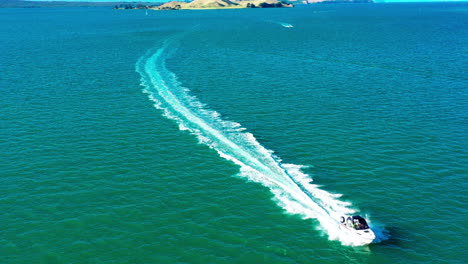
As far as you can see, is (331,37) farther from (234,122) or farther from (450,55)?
(234,122)

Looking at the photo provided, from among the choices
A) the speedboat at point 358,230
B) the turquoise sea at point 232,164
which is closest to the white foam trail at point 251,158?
the turquoise sea at point 232,164

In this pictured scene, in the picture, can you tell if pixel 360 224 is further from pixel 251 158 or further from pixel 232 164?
pixel 232 164

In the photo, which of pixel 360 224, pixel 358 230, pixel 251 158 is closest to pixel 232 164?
pixel 251 158

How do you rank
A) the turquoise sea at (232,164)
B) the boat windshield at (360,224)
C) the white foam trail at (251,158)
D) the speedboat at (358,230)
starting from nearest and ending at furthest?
the speedboat at (358,230) → the boat windshield at (360,224) → the turquoise sea at (232,164) → the white foam trail at (251,158)

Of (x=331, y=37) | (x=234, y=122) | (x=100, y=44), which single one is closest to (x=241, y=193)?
(x=234, y=122)

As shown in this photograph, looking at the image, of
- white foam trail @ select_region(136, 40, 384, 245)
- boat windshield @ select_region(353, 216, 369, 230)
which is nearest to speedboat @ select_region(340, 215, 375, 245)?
boat windshield @ select_region(353, 216, 369, 230)

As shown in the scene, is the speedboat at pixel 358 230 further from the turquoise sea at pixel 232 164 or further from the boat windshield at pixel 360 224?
the turquoise sea at pixel 232 164
